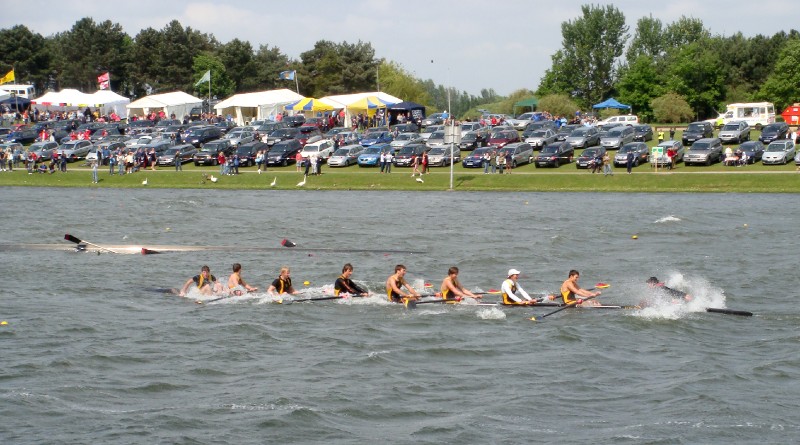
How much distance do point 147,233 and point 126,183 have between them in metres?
20.4

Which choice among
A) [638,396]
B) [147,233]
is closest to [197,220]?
[147,233]

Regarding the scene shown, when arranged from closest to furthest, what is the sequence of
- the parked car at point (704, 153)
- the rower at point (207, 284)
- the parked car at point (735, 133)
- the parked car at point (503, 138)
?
1. the rower at point (207, 284)
2. the parked car at point (704, 153)
3. the parked car at point (735, 133)
4. the parked car at point (503, 138)

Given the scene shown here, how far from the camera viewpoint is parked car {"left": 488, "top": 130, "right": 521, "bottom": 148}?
66312 mm

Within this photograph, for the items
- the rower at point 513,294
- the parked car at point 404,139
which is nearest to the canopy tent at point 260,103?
the parked car at point 404,139

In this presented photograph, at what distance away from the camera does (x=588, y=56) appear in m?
114

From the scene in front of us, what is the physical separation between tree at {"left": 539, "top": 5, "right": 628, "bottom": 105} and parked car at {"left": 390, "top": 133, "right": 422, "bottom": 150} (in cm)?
4449

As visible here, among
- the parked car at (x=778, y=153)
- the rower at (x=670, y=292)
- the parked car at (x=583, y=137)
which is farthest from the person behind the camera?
the parked car at (x=583, y=137)

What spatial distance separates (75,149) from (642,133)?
39322mm

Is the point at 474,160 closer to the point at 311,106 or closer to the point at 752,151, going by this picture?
the point at 752,151

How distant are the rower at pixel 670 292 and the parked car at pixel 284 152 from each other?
41.0 m

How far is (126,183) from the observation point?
206 ft

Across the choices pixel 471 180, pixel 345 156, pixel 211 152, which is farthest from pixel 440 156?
pixel 211 152

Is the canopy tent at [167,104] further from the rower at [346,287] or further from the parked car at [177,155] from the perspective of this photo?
the rower at [346,287]

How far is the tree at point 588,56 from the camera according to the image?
113688 millimetres
